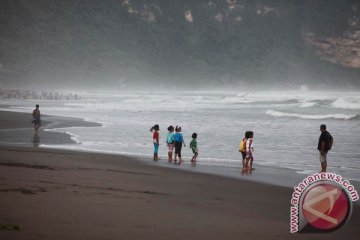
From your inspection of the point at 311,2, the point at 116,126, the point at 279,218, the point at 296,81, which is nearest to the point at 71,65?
the point at 296,81

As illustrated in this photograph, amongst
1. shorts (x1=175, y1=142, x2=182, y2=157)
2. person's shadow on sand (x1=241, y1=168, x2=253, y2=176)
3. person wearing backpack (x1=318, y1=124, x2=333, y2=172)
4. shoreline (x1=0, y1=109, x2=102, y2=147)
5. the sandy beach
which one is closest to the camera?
the sandy beach

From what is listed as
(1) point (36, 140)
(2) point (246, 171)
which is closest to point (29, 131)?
(1) point (36, 140)

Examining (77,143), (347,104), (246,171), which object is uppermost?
(347,104)

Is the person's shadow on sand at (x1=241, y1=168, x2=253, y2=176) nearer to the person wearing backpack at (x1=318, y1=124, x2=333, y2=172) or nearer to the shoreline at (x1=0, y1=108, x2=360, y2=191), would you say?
the shoreline at (x1=0, y1=108, x2=360, y2=191)

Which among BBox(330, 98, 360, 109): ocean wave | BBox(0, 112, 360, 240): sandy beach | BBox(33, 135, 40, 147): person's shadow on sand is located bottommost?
BBox(0, 112, 360, 240): sandy beach

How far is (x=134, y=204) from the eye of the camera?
8875 millimetres

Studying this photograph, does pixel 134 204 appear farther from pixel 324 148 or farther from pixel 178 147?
pixel 178 147

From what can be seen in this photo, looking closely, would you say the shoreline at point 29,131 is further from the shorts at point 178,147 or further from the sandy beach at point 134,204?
the sandy beach at point 134,204

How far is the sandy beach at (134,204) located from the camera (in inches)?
285

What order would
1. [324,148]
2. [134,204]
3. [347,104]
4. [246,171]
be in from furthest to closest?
[347,104]
[246,171]
[324,148]
[134,204]

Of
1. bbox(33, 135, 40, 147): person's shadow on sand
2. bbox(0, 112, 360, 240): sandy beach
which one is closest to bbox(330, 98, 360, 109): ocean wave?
bbox(33, 135, 40, 147): person's shadow on sand

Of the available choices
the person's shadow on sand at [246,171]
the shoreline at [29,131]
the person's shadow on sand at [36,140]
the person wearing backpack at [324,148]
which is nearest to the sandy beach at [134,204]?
the person's shadow on sand at [246,171]

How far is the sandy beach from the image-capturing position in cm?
723

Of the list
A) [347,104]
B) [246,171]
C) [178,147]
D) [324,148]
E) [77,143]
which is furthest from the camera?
[347,104]
